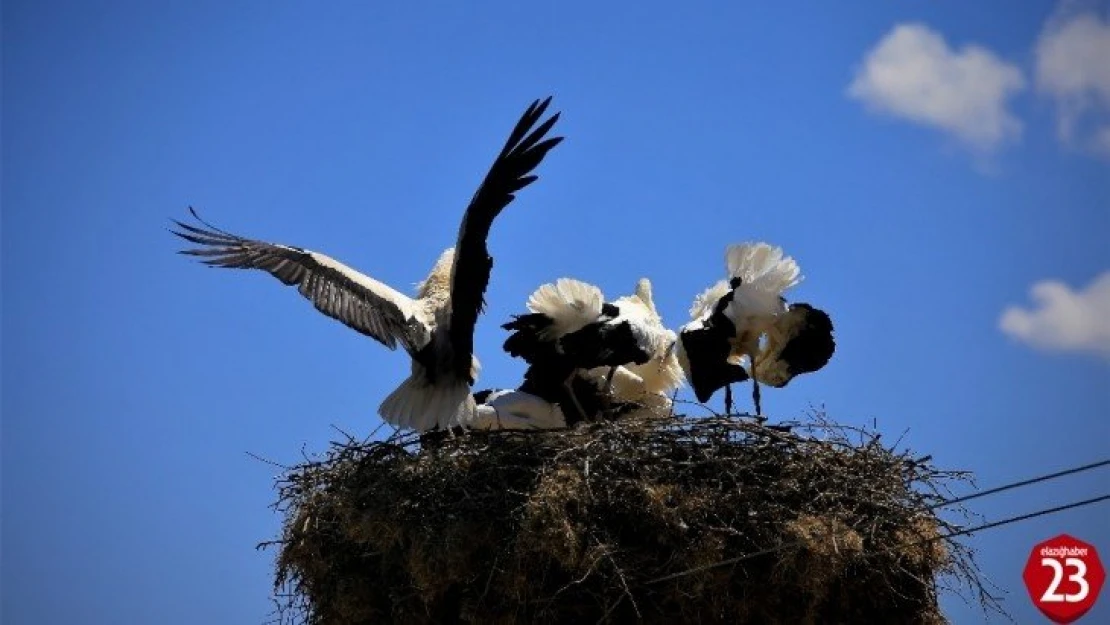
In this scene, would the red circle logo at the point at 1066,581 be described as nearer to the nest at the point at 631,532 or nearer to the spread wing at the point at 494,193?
the nest at the point at 631,532

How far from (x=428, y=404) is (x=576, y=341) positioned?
791 millimetres

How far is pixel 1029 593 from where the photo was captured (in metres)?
5.19

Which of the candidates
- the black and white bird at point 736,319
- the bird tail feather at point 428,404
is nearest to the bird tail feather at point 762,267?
the black and white bird at point 736,319

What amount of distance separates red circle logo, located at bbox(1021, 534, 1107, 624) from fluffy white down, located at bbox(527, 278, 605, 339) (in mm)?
2783

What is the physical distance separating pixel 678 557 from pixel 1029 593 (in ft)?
4.36

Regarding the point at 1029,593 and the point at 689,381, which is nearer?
the point at 1029,593

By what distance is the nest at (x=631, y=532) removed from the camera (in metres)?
5.90

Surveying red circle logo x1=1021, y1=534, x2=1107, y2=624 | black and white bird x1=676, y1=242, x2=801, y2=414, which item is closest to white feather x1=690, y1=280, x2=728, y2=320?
black and white bird x1=676, y1=242, x2=801, y2=414

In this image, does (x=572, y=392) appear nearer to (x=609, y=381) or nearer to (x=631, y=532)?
(x=609, y=381)

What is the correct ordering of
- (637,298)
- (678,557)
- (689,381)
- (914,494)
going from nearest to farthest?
(678,557), (914,494), (689,381), (637,298)

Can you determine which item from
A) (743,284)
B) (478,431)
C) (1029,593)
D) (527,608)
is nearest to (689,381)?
(743,284)

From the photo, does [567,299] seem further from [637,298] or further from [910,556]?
[910,556]

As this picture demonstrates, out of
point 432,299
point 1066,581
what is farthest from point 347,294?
point 1066,581

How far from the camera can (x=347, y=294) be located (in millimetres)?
7684
